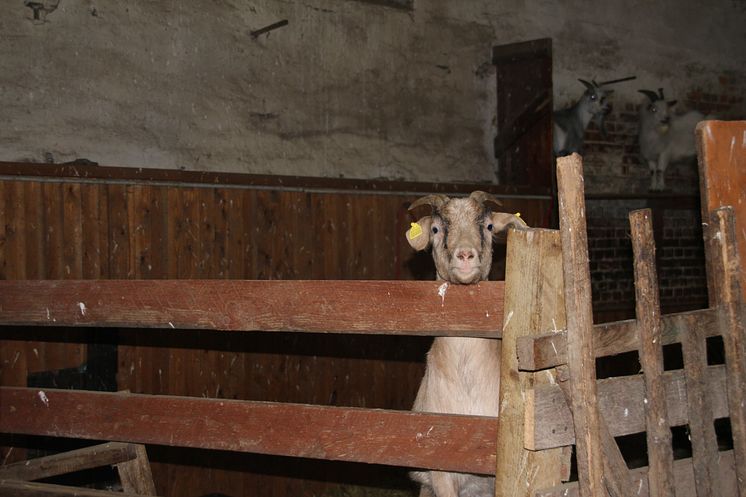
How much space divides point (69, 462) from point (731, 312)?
3.26 meters

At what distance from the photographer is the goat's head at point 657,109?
35.5 feet

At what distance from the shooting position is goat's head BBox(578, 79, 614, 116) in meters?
10.3

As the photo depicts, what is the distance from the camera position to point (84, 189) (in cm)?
619

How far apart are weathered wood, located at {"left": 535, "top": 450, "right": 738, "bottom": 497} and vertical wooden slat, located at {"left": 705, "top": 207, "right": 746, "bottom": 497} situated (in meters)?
Answer: 0.13

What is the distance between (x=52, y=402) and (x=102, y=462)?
53 cm

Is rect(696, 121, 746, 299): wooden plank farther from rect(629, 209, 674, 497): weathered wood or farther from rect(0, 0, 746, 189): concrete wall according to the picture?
rect(0, 0, 746, 189): concrete wall

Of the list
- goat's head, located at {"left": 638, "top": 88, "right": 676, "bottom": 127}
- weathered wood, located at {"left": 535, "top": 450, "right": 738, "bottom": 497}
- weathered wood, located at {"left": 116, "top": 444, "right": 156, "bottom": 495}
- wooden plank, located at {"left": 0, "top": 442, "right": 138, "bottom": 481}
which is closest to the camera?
weathered wood, located at {"left": 535, "top": 450, "right": 738, "bottom": 497}

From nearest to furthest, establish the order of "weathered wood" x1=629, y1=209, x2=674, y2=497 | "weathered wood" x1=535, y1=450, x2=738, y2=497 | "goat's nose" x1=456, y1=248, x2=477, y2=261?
"weathered wood" x1=535, y1=450, x2=738, y2=497 < "weathered wood" x1=629, y1=209, x2=674, y2=497 < "goat's nose" x1=456, y1=248, x2=477, y2=261

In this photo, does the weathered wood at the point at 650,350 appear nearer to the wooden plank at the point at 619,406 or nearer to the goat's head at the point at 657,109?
the wooden plank at the point at 619,406

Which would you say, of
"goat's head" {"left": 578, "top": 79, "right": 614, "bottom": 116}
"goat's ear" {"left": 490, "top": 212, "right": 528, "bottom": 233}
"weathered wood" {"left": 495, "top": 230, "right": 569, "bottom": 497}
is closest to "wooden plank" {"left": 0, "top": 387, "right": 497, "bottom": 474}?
"weathered wood" {"left": 495, "top": 230, "right": 569, "bottom": 497}

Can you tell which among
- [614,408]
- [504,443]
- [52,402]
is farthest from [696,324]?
[52,402]

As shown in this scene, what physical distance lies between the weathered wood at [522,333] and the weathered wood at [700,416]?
0.78 metres

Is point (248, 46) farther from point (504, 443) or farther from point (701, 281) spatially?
point (701, 281)

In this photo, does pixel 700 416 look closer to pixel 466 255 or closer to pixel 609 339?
pixel 609 339
